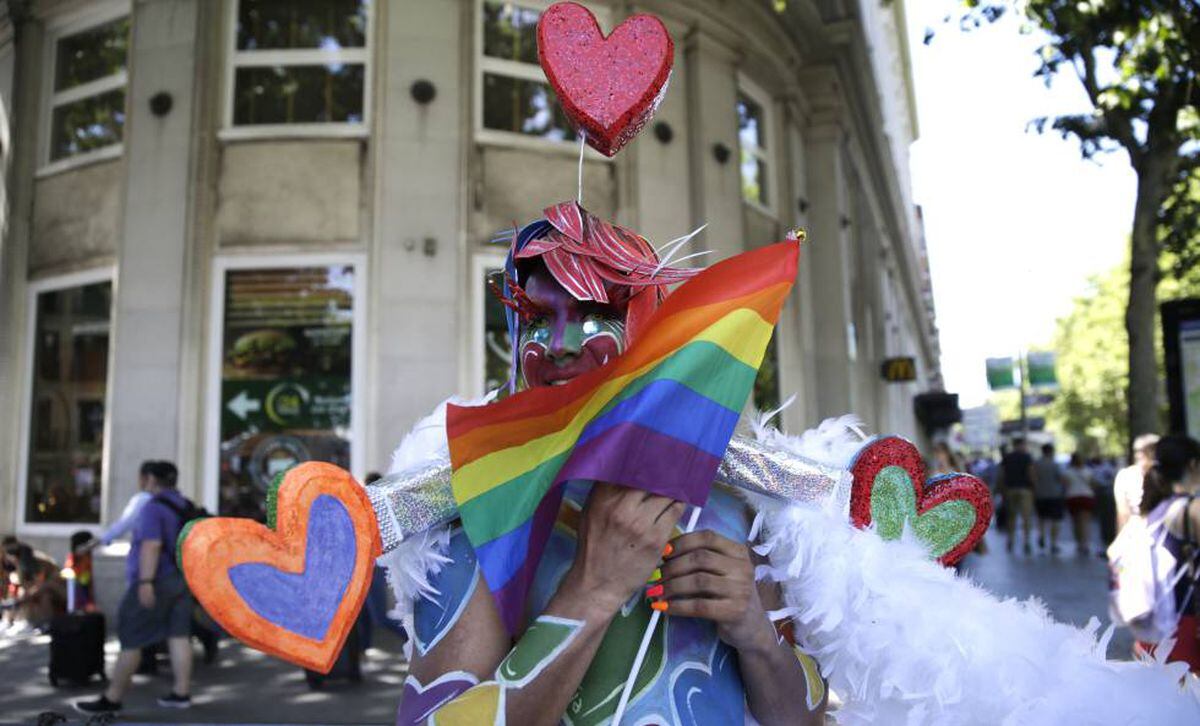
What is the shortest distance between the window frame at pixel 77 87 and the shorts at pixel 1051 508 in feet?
46.7

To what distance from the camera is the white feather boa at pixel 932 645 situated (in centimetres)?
157

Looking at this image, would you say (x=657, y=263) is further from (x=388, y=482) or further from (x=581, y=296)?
(x=388, y=482)

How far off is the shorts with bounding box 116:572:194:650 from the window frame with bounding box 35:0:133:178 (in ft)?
19.1

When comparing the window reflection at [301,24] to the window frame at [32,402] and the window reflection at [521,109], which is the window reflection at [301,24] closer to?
the window reflection at [521,109]

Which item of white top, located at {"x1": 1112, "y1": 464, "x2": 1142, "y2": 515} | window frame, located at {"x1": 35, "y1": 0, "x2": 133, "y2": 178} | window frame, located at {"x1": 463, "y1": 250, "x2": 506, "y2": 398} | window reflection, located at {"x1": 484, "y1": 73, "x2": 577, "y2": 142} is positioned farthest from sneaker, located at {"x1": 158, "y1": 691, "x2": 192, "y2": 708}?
window reflection, located at {"x1": 484, "y1": 73, "x2": 577, "y2": 142}

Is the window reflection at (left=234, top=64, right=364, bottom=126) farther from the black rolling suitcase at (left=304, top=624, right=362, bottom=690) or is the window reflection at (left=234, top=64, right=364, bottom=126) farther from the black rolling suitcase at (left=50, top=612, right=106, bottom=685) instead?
the black rolling suitcase at (left=304, top=624, right=362, bottom=690)

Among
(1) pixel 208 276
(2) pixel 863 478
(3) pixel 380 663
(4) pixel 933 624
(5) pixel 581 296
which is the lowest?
(3) pixel 380 663

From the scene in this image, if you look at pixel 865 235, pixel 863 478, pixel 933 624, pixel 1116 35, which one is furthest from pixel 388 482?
pixel 865 235

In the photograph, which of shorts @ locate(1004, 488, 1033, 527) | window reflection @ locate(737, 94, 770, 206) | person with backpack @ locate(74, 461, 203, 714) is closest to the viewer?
person with backpack @ locate(74, 461, 203, 714)

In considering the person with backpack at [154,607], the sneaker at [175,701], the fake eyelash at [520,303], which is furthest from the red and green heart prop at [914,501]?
the sneaker at [175,701]

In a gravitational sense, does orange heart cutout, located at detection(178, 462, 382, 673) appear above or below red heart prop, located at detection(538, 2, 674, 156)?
below

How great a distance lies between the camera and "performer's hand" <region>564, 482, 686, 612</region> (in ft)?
4.88

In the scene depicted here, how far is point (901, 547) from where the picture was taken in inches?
68.7

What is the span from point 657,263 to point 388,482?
61cm
